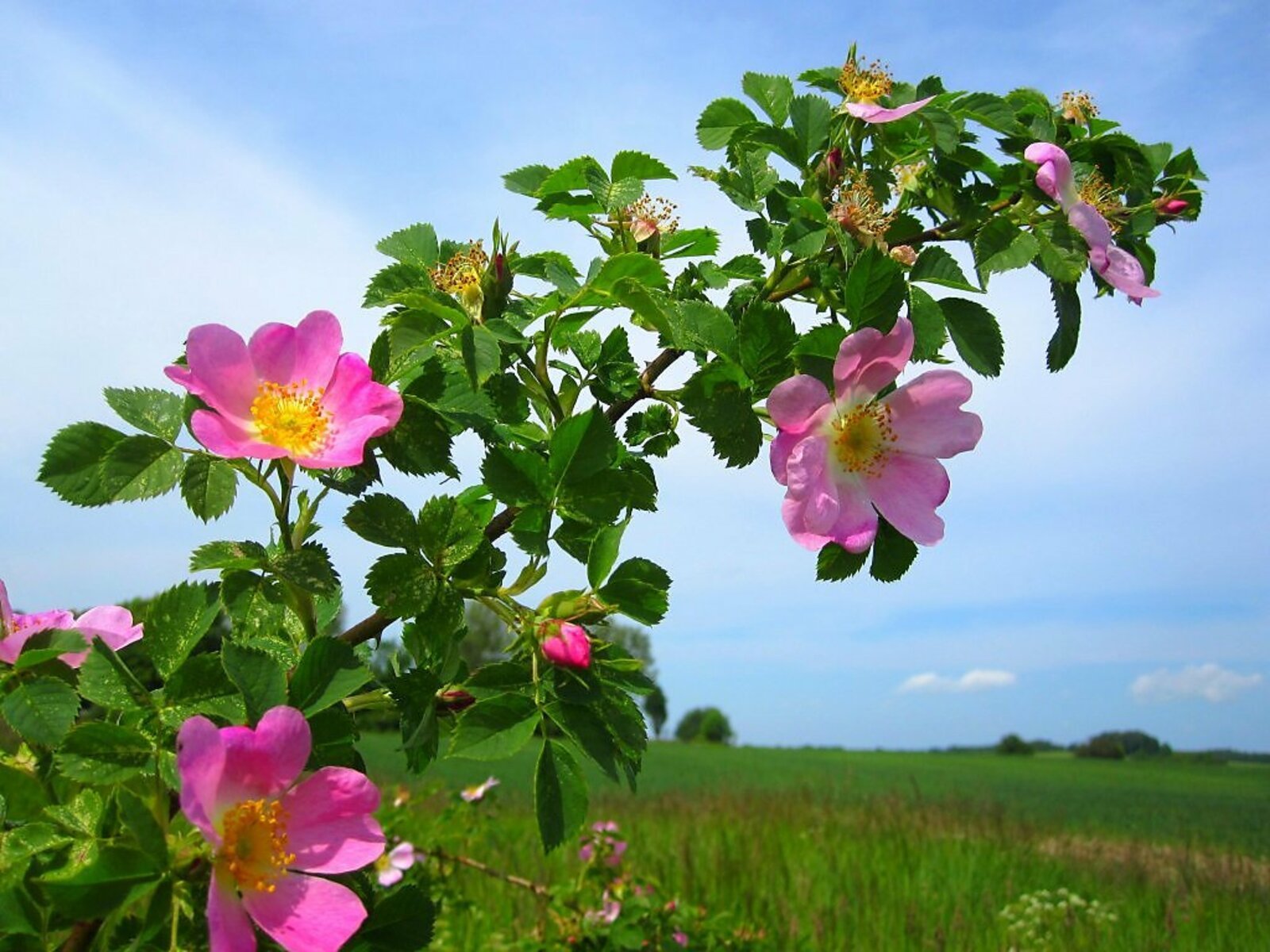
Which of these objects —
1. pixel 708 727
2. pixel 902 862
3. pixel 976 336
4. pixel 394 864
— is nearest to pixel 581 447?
pixel 976 336

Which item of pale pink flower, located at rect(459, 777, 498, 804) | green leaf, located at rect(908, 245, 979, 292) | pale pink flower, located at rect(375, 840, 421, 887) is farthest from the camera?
pale pink flower, located at rect(459, 777, 498, 804)

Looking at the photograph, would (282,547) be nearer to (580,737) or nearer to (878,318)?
(580,737)

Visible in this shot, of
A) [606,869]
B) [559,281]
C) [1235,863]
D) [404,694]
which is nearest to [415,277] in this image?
[559,281]

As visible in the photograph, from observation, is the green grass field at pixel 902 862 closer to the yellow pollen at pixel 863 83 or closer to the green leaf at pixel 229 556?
the green leaf at pixel 229 556

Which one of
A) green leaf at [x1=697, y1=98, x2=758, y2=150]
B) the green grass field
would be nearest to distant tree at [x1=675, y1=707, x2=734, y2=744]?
the green grass field

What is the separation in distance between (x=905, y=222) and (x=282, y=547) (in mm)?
720

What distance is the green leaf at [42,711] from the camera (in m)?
0.93

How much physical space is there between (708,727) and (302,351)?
3364cm

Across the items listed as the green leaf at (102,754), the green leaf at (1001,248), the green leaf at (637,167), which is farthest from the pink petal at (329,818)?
the green leaf at (1001,248)

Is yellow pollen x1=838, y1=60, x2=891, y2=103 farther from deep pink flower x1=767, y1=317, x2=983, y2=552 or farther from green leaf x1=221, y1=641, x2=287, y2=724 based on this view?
green leaf x1=221, y1=641, x2=287, y2=724

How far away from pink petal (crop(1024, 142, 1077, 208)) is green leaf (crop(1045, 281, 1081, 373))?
0.31 feet

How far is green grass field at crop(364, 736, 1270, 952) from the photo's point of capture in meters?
3.89

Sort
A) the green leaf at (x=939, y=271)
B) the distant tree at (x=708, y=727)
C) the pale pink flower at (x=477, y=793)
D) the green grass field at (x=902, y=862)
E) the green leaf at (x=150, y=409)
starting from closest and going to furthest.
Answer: the green leaf at (x=150, y=409) < the green leaf at (x=939, y=271) < the pale pink flower at (x=477, y=793) < the green grass field at (x=902, y=862) < the distant tree at (x=708, y=727)

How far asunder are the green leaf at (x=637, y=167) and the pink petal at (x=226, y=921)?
81cm
